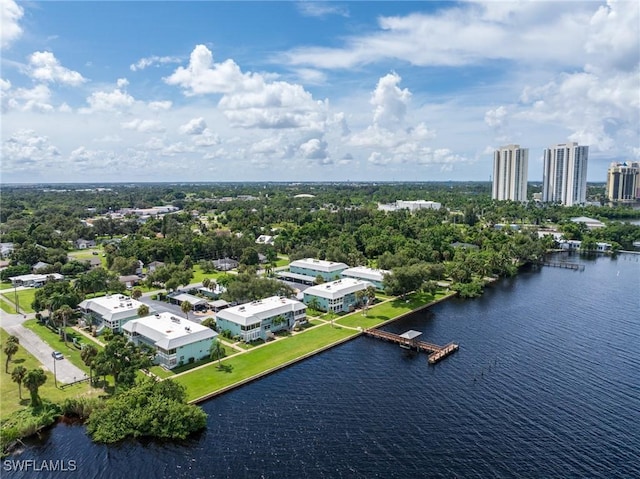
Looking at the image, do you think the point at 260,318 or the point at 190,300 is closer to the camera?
the point at 260,318

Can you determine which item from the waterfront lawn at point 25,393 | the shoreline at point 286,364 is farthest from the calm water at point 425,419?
the waterfront lawn at point 25,393

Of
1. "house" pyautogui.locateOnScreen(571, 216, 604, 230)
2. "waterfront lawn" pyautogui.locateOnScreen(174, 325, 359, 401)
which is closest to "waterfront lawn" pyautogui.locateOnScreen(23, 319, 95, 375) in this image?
"waterfront lawn" pyautogui.locateOnScreen(174, 325, 359, 401)

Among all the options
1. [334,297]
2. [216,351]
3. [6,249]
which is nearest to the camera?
[216,351]

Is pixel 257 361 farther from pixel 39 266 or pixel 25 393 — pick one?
pixel 39 266

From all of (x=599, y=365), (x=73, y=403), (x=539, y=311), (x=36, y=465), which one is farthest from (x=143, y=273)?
(x=599, y=365)

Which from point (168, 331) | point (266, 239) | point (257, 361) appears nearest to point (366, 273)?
point (257, 361)

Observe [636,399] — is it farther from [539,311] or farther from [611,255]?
[611,255]
